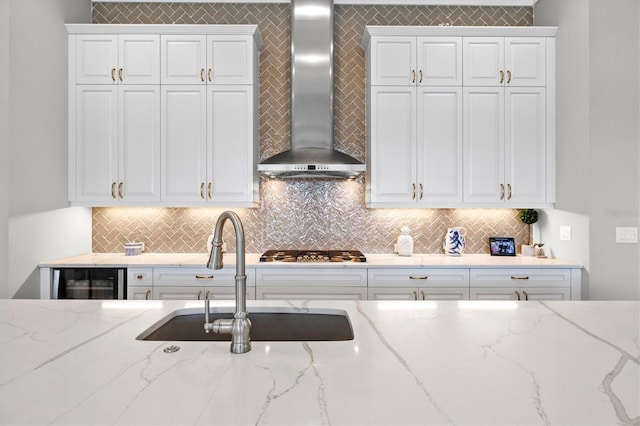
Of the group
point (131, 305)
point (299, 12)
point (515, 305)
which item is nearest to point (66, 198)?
point (131, 305)

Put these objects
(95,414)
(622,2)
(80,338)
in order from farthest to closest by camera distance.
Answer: (622,2) → (80,338) → (95,414)

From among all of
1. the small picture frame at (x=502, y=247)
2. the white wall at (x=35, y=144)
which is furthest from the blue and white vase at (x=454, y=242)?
the white wall at (x=35, y=144)

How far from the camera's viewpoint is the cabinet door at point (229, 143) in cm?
314

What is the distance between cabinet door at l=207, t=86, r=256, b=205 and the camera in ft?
10.3

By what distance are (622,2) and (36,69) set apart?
422 cm

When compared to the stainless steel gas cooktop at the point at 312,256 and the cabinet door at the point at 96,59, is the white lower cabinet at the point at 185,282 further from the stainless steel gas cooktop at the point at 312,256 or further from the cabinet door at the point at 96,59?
the cabinet door at the point at 96,59

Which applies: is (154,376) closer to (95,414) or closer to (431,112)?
(95,414)

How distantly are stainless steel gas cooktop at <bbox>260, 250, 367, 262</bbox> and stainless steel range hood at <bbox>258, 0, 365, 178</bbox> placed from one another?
2.10ft

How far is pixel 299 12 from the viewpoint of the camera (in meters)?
3.23

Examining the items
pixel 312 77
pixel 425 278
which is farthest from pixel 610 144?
pixel 312 77

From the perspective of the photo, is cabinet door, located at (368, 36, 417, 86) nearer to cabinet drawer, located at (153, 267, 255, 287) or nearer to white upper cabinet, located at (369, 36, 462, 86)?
white upper cabinet, located at (369, 36, 462, 86)

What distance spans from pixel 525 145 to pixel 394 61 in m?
1.26

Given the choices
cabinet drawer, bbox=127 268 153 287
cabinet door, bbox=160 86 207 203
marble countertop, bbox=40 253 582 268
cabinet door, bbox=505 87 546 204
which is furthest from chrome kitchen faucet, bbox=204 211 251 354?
cabinet door, bbox=505 87 546 204

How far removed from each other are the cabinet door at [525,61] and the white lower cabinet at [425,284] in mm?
1638
